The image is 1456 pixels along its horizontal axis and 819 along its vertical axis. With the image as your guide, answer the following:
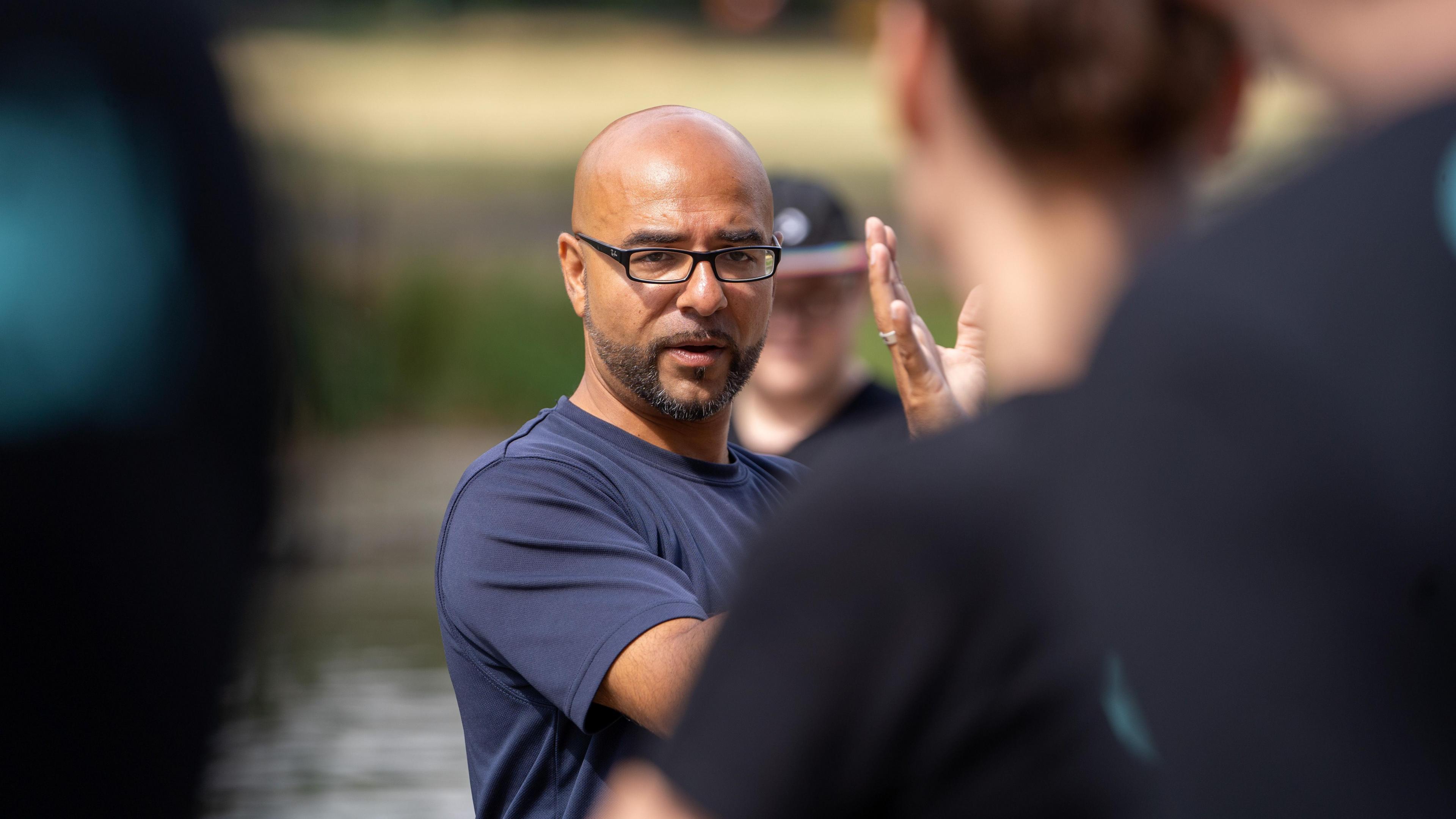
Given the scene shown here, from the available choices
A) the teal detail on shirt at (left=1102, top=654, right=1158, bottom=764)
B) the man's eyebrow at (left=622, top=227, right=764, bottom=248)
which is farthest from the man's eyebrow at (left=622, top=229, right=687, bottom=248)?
the teal detail on shirt at (left=1102, top=654, right=1158, bottom=764)

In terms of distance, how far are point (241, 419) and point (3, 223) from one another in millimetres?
179

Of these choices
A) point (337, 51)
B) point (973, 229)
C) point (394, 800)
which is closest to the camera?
point (973, 229)

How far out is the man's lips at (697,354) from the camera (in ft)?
8.65

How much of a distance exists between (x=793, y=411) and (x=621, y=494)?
2172 mm

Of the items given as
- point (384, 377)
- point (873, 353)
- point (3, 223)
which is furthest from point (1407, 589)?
point (873, 353)

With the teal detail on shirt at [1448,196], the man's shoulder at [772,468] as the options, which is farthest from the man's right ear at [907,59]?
the man's shoulder at [772,468]

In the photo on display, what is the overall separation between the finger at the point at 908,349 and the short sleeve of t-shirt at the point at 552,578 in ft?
1.56

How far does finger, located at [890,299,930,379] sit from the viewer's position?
7.64 feet

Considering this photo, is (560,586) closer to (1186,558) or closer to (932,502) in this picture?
(932,502)

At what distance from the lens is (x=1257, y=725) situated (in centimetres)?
94

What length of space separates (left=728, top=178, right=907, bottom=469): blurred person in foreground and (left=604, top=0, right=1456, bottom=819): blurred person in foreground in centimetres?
327

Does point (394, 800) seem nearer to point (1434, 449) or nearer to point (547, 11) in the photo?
point (1434, 449)

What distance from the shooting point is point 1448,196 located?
35.6 inches

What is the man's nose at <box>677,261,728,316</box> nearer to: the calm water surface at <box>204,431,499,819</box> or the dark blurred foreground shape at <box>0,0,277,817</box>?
the calm water surface at <box>204,431,499,819</box>
